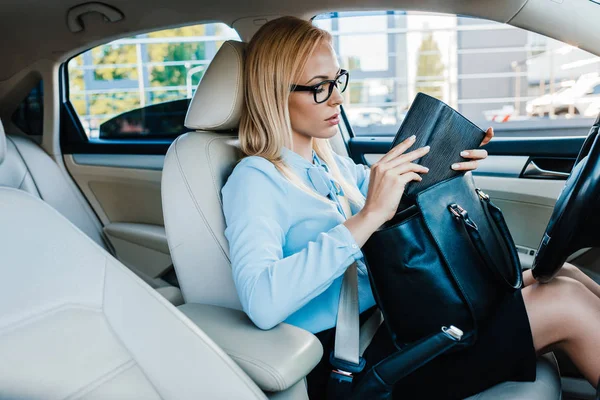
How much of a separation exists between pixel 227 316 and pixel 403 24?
1.70 metres

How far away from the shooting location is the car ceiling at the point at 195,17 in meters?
1.52

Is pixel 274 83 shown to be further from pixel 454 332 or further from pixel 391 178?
pixel 454 332

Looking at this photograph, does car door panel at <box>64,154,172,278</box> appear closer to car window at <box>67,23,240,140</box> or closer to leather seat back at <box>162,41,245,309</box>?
car window at <box>67,23,240,140</box>

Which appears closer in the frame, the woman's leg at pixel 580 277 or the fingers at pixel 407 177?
the fingers at pixel 407 177

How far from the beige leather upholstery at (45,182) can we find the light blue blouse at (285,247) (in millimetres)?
1154

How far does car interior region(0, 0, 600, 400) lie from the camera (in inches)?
35.9

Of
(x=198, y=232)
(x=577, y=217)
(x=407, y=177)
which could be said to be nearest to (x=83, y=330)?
(x=198, y=232)

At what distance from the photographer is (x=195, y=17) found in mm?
2236

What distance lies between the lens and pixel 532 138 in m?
2.09

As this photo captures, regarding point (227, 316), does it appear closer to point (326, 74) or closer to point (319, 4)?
point (326, 74)

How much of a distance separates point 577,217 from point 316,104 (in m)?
0.65

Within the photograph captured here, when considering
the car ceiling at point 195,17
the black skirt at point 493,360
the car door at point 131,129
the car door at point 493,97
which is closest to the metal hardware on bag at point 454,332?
the black skirt at point 493,360

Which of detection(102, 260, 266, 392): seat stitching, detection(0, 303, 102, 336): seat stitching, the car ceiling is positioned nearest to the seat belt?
detection(102, 260, 266, 392): seat stitching

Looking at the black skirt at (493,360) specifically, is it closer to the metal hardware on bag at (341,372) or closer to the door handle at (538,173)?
the metal hardware on bag at (341,372)
